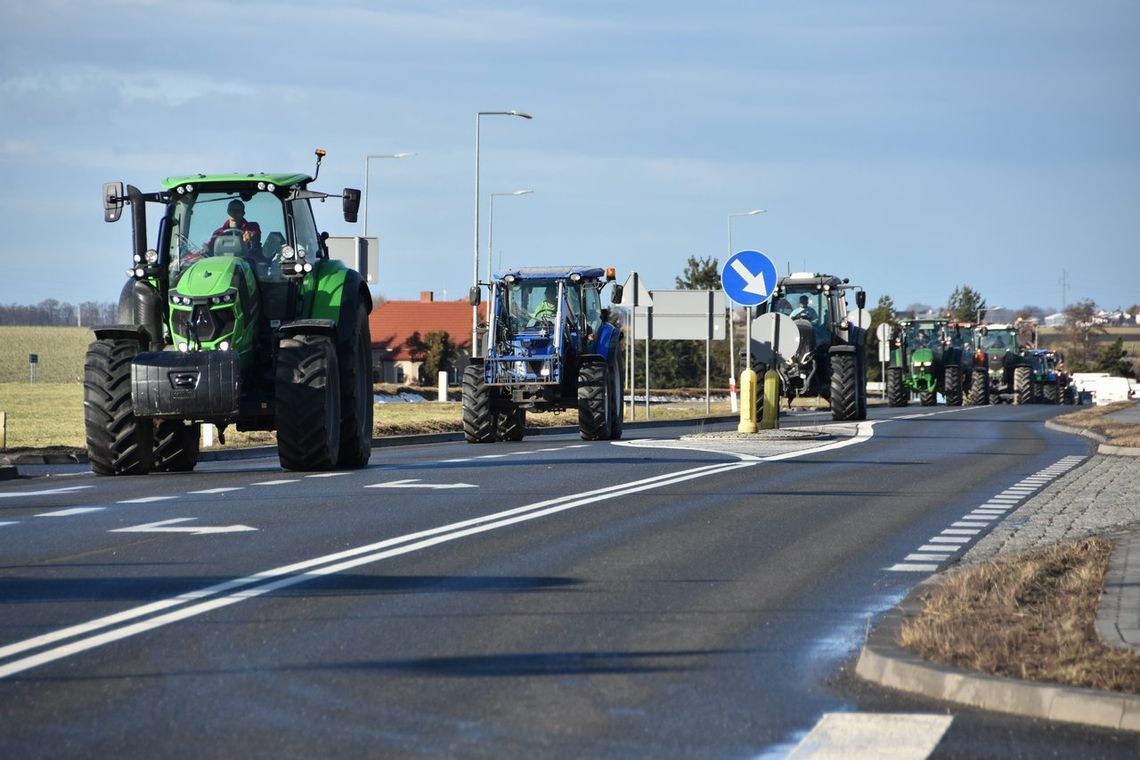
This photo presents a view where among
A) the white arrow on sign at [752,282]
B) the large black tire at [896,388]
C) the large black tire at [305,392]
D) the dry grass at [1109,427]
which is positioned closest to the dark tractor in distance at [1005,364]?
the large black tire at [896,388]

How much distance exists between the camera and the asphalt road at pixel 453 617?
20.0 feet

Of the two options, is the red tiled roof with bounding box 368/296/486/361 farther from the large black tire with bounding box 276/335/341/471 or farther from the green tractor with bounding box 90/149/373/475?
the large black tire with bounding box 276/335/341/471

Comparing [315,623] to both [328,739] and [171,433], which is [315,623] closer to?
[328,739]

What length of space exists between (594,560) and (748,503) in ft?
14.2

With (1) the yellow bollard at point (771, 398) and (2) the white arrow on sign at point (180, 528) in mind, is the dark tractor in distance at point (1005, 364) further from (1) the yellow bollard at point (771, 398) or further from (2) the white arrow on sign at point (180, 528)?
(2) the white arrow on sign at point (180, 528)

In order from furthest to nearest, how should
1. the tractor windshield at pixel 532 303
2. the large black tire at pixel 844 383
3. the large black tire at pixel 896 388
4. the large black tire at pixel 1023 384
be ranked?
the large black tire at pixel 1023 384 < the large black tire at pixel 896 388 < the large black tire at pixel 844 383 < the tractor windshield at pixel 532 303

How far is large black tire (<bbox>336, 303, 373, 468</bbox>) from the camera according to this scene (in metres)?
18.9

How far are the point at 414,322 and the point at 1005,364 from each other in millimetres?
61866

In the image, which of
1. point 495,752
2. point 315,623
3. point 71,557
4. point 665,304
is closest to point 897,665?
point 495,752

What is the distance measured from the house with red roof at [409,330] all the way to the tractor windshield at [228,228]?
87.9m

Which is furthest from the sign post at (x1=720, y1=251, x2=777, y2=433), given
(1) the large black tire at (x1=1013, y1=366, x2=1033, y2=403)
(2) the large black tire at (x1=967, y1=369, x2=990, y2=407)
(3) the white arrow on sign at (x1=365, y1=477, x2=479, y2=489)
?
(1) the large black tire at (x1=1013, y1=366, x2=1033, y2=403)

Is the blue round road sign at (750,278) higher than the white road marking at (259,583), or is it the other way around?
the blue round road sign at (750,278)

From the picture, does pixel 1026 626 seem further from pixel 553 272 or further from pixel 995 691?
pixel 553 272

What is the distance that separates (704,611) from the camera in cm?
881
